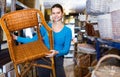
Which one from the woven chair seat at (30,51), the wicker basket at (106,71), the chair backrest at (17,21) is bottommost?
the wicker basket at (106,71)

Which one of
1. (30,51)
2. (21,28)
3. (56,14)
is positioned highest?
(56,14)

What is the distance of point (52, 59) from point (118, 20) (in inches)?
30.7

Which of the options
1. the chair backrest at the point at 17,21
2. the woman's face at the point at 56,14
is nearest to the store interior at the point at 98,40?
the woman's face at the point at 56,14

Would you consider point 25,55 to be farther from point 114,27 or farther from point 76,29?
point 76,29

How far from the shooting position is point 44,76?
228cm

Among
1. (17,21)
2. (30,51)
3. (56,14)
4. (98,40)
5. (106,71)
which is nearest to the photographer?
(106,71)

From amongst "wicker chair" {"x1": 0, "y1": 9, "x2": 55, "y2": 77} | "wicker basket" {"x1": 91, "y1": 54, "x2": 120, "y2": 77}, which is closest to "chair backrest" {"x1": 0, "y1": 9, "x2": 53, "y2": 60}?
"wicker chair" {"x1": 0, "y1": 9, "x2": 55, "y2": 77}

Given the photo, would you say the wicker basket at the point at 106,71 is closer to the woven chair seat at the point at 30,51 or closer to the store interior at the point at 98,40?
the store interior at the point at 98,40

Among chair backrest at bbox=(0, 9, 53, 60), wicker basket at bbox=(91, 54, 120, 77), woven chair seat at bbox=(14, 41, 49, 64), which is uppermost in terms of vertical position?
chair backrest at bbox=(0, 9, 53, 60)

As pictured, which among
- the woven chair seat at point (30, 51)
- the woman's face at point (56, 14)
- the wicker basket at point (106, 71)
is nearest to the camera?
the wicker basket at point (106, 71)

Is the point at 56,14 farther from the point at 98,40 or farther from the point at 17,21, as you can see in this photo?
the point at 98,40

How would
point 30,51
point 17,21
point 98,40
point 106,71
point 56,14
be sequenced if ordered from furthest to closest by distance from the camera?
1. point 98,40
2. point 56,14
3. point 30,51
4. point 17,21
5. point 106,71

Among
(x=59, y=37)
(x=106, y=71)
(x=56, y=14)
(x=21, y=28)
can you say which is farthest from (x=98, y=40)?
(x=21, y=28)

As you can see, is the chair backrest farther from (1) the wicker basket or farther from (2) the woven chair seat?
(1) the wicker basket
